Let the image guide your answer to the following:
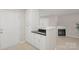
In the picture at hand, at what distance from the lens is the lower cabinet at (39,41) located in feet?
4.26

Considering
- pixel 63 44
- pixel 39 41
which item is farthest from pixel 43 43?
pixel 63 44

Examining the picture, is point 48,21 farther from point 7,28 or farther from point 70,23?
point 7,28

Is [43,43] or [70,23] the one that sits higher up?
[70,23]

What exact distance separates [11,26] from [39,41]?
1.34 feet

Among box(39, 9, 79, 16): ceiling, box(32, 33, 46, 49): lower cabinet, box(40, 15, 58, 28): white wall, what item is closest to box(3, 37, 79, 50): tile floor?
box(32, 33, 46, 49): lower cabinet

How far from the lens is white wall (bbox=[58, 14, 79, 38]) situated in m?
1.30

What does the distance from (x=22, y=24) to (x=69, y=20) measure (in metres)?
0.61

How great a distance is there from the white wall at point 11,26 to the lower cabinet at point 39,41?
0.54ft

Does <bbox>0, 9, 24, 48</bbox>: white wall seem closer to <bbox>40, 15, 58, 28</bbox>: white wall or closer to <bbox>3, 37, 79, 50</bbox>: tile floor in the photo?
<bbox>3, 37, 79, 50</bbox>: tile floor

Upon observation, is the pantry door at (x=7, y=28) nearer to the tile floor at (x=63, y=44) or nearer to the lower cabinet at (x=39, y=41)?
the tile floor at (x=63, y=44)

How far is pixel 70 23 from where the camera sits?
1311 millimetres
